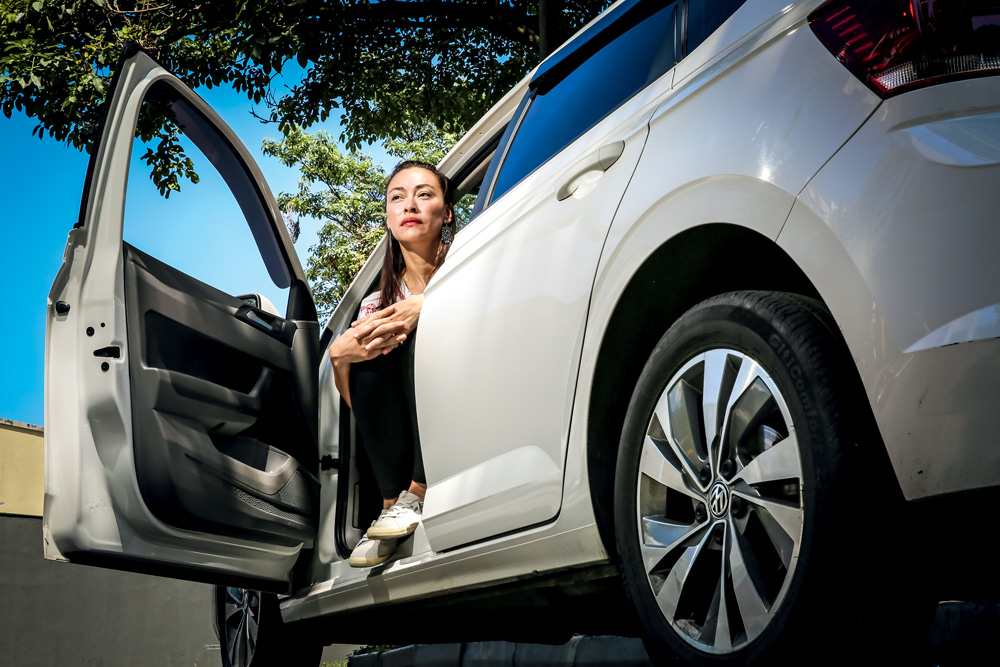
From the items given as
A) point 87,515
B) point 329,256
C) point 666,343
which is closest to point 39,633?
point 87,515

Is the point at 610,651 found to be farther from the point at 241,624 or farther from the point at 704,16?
the point at 704,16

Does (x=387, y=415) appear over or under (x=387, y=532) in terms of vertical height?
over

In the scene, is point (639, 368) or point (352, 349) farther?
point (352, 349)

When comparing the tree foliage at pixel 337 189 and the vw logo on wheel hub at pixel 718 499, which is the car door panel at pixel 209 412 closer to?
the vw logo on wheel hub at pixel 718 499

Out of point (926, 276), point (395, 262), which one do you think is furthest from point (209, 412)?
point (926, 276)

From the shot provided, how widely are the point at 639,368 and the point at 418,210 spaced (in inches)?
67.3

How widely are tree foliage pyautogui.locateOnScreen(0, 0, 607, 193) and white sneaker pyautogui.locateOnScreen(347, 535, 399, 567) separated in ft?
18.2

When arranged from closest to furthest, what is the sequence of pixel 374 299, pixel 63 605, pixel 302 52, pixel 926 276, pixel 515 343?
pixel 926 276 → pixel 515 343 → pixel 374 299 → pixel 302 52 → pixel 63 605

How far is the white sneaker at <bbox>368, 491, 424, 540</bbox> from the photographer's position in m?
2.81

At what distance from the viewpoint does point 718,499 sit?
1.67 meters

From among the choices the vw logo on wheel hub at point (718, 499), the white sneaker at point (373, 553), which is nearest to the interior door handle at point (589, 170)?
the vw logo on wheel hub at point (718, 499)

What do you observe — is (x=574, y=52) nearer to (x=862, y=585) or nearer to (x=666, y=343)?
(x=666, y=343)

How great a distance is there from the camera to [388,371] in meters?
3.15

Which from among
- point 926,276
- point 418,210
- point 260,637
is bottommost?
point 260,637
